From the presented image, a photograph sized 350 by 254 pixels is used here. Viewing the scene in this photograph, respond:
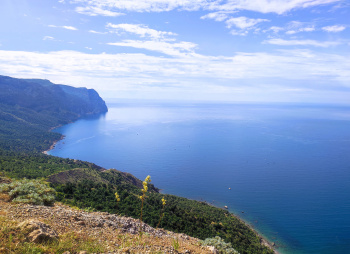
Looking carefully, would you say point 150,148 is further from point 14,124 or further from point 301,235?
point 14,124

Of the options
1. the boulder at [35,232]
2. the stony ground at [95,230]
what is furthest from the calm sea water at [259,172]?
the boulder at [35,232]

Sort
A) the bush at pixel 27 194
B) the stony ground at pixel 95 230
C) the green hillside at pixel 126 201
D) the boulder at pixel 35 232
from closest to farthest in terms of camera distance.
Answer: the boulder at pixel 35 232
the stony ground at pixel 95 230
the bush at pixel 27 194
the green hillside at pixel 126 201

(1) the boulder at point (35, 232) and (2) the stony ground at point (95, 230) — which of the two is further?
(2) the stony ground at point (95, 230)

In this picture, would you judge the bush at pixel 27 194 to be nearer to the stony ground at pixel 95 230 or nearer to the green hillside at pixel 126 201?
the stony ground at pixel 95 230

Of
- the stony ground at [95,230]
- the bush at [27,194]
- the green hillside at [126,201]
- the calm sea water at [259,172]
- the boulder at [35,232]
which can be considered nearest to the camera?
the boulder at [35,232]

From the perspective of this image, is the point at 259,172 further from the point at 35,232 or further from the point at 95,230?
the point at 35,232

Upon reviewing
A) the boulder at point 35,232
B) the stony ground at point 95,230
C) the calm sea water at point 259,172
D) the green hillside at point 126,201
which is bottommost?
the calm sea water at point 259,172

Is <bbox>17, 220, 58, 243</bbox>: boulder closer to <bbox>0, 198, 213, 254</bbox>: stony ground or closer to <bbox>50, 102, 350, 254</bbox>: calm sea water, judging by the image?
<bbox>0, 198, 213, 254</bbox>: stony ground

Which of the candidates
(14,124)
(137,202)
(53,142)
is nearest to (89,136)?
(53,142)

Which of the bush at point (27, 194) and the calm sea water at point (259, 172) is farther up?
the bush at point (27, 194)
